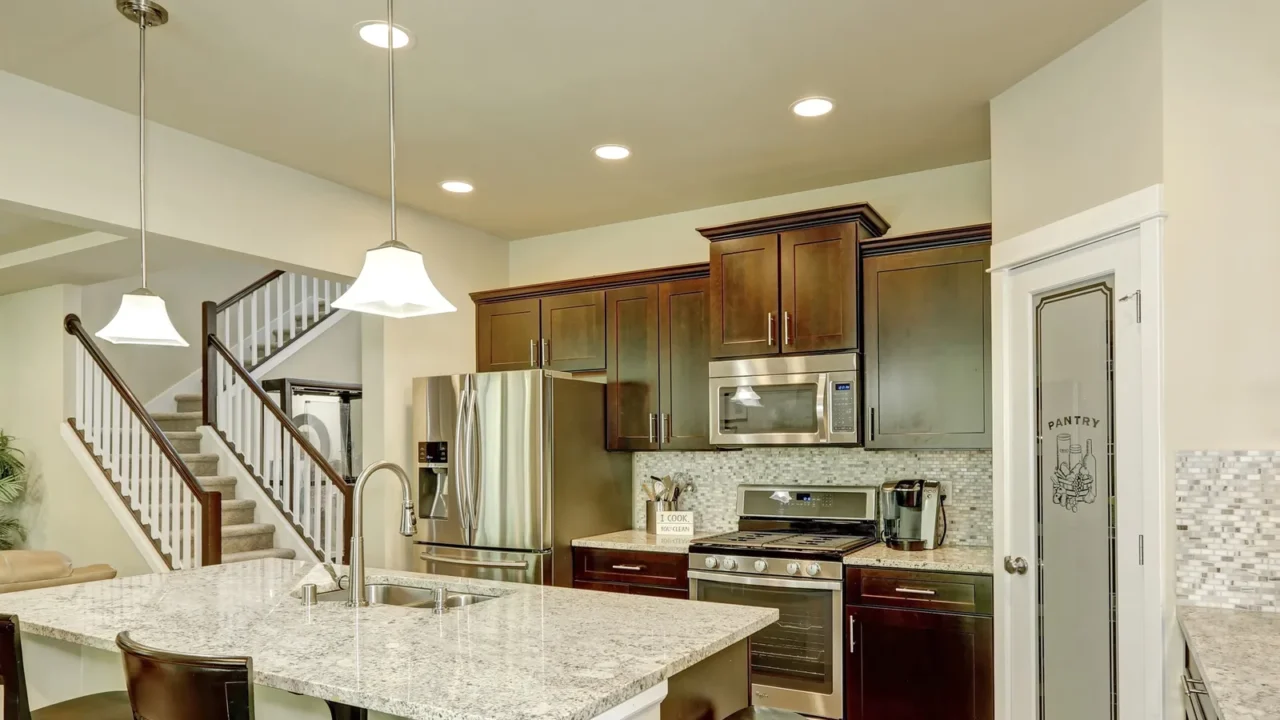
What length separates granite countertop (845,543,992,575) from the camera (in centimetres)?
333

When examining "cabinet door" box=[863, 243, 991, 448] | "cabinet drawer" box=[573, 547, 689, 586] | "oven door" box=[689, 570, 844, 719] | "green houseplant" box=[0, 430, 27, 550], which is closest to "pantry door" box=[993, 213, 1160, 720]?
"cabinet door" box=[863, 243, 991, 448]

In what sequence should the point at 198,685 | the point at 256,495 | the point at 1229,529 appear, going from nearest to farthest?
the point at 198,685, the point at 1229,529, the point at 256,495

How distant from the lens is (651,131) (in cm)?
359

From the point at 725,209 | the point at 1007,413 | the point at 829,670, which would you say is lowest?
the point at 829,670

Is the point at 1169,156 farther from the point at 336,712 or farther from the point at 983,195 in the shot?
the point at 336,712

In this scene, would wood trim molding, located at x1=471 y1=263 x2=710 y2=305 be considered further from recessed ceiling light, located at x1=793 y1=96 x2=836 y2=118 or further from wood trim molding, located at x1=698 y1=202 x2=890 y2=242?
recessed ceiling light, located at x1=793 y1=96 x2=836 y2=118

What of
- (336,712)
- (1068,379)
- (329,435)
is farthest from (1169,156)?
(329,435)

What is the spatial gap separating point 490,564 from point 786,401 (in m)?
1.66

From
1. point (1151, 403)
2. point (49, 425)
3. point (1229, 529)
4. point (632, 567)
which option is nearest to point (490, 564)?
point (632, 567)

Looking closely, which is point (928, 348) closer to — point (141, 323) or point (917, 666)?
point (917, 666)

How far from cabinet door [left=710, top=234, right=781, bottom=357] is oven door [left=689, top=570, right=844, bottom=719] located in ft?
3.57

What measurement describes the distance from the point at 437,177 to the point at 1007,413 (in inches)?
109

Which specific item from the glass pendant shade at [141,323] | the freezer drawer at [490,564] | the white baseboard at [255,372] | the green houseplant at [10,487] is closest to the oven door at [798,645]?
the freezer drawer at [490,564]

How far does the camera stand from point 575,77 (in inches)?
120
